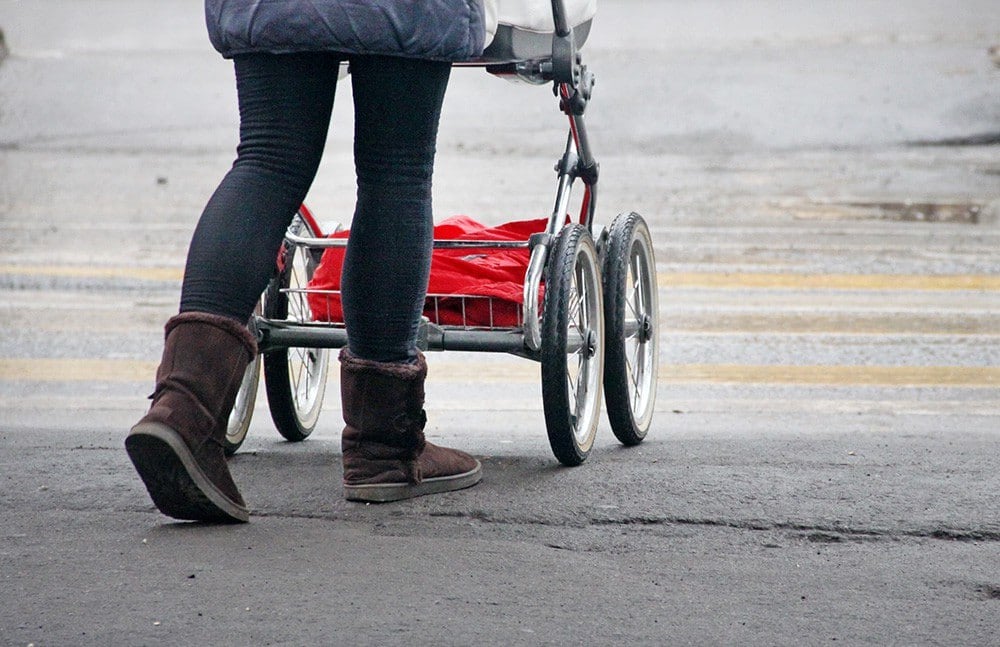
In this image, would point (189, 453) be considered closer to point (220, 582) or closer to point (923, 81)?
point (220, 582)

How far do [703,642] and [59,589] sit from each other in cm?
114

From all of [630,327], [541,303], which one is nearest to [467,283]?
[541,303]

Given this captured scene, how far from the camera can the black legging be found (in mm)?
3148

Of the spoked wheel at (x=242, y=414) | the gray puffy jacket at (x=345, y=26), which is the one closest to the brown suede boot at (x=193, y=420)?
the gray puffy jacket at (x=345, y=26)

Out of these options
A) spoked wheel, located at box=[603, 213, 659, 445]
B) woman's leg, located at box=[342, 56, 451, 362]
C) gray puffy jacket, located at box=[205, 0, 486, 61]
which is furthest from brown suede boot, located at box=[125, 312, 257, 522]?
spoked wheel, located at box=[603, 213, 659, 445]

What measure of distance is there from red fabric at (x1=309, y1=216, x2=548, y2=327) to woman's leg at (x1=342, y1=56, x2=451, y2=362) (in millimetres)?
616

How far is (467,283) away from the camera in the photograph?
4109mm

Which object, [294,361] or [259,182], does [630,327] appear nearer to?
[294,361]

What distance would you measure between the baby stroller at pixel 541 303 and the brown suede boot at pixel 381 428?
441 mm

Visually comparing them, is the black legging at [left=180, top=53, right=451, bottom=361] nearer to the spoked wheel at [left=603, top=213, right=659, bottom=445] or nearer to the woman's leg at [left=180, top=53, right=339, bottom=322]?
the woman's leg at [left=180, top=53, right=339, bottom=322]

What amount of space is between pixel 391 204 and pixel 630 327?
147cm

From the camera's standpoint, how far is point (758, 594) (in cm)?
285

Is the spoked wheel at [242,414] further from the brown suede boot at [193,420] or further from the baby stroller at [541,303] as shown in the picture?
the brown suede boot at [193,420]

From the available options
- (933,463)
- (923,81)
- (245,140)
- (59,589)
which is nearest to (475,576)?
(59,589)
